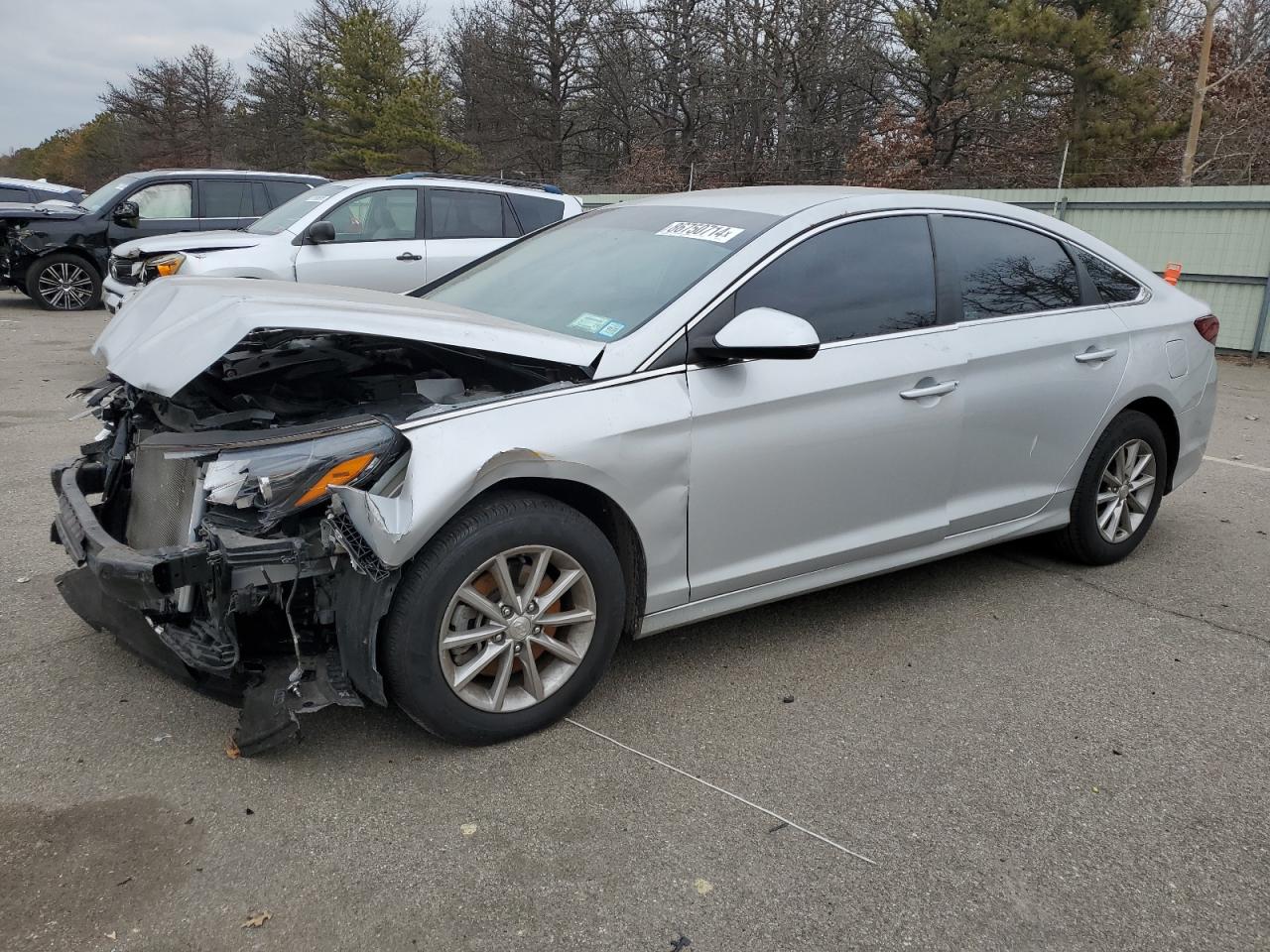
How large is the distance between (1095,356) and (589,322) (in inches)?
90.3

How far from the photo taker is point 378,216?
9406 millimetres

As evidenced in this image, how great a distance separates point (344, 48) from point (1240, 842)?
4260 centimetres

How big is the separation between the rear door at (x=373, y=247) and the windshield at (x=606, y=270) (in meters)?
5.24

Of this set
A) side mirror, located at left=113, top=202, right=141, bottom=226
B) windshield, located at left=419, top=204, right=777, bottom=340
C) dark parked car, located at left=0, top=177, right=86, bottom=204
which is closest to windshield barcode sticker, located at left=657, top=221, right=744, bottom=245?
windshield, located at left=419, top=204, right=777, bottom=340

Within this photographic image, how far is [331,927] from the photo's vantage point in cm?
225

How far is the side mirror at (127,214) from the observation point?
1248 centimetres

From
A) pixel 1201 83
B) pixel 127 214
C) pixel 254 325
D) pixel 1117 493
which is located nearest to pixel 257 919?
pixel 254 325

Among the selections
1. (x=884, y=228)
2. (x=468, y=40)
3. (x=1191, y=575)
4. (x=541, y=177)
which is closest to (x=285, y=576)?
(x=884, y=228)

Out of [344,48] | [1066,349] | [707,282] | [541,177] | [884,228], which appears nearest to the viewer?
[707,282]

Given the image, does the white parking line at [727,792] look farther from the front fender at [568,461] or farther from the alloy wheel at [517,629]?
the front fender at [568,461]

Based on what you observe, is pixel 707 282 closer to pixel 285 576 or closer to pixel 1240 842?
pixel 285 576

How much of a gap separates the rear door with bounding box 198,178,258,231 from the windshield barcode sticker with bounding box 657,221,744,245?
35.1 ft

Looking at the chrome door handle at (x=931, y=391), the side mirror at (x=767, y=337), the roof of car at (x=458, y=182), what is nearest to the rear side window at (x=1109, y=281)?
the chrome door handle at (x=931, y=391)

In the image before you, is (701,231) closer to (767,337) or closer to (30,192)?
(767,337)
